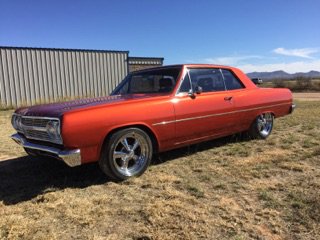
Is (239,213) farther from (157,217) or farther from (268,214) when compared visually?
(157,217)

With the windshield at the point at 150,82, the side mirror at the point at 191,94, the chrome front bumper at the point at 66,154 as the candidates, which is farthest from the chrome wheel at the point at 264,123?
the chrome front bumper at the point at 66,154

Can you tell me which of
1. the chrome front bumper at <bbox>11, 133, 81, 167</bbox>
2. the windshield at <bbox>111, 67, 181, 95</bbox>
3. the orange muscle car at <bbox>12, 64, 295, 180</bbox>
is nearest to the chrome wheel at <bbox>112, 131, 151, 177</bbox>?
the orange muscle car at <bbox>12, 64, 295, 180</bbox>

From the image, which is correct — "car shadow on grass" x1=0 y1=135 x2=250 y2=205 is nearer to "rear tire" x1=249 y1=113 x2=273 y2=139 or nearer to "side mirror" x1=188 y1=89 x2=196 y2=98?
"side mirror" x1=188 y1=89 x2=196 y2=98

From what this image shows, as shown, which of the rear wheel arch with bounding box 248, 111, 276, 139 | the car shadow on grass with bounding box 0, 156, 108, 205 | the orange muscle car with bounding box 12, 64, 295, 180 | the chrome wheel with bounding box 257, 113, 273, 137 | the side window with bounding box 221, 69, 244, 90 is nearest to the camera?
the orange muscle car with bounding box 12, 64, 295, 180

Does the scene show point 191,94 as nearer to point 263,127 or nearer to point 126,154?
point 126,154

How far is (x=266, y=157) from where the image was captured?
18.1 ft

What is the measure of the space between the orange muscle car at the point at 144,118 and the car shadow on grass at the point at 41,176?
405 millimetres

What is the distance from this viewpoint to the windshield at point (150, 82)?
17.7 ft

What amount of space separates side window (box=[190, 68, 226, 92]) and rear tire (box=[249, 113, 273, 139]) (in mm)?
1151

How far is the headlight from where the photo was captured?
13.4 feet

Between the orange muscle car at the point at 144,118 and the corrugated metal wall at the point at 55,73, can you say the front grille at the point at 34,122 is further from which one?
the corrugated metal wall at the point at 55,73

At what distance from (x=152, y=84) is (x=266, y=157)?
2072mm

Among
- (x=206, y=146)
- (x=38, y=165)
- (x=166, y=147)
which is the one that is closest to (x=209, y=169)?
(x=166, y=147)

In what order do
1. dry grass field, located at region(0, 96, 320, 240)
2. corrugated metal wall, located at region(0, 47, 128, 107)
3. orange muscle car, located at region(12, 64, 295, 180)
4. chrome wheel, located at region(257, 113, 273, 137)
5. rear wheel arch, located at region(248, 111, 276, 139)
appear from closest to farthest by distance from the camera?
dry grass field, located at region(0, 96, 320, 240), orange muscle car, located at region(12, 64, 295, 180), rear wheel arch, located at region(248, 111, 276, 139), chrome wheel, located at region(257, 113, 273, 137), corrugated metal wall, located at region(0, 47, 128, 107)
